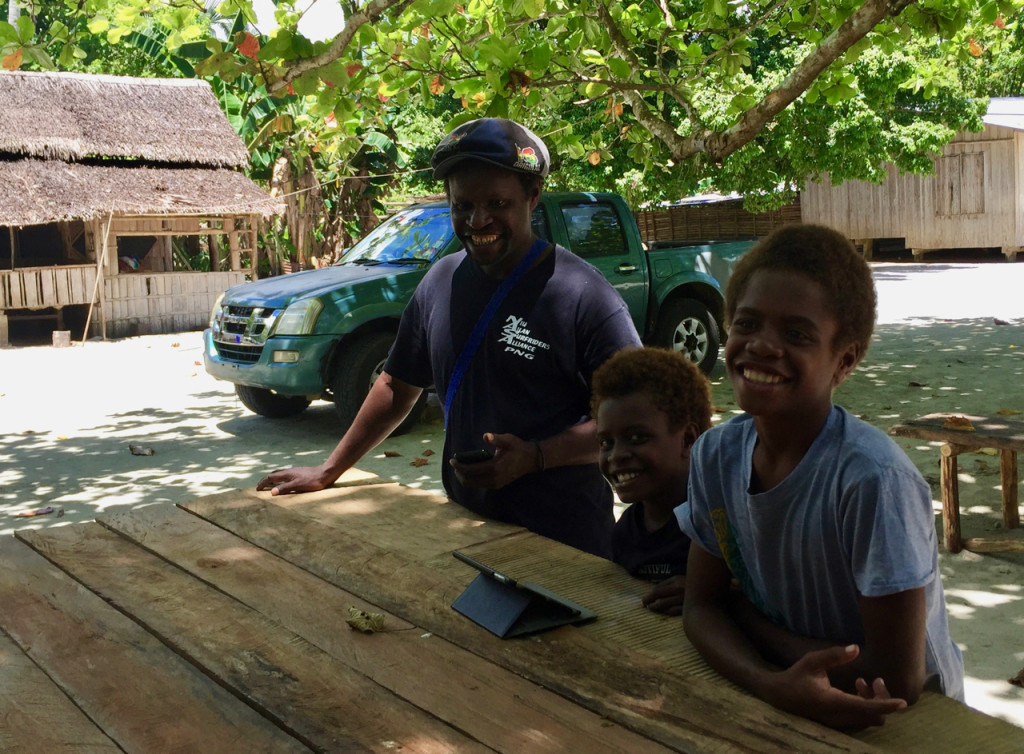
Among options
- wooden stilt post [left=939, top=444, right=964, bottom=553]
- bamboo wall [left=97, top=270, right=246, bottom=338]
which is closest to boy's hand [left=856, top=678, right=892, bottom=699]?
wooden stilt post [left=939, top=444, right=964, bottom=553]

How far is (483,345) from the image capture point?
2.95 meters

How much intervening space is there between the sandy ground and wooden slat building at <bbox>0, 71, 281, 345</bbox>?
2750 mm

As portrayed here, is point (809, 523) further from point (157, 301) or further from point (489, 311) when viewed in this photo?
point (157, 301)

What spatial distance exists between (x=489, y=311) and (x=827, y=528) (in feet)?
4.68

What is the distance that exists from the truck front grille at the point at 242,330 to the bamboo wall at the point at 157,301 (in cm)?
1061

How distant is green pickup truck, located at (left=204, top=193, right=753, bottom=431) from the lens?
9.06 meters

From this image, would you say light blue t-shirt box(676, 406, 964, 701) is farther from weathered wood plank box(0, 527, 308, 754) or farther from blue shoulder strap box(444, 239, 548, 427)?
blue shoulder strap box(444, 239, 548, 427)

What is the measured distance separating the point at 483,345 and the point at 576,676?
131 cm

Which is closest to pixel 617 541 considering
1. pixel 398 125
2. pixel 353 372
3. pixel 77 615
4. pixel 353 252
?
pixel 77 615

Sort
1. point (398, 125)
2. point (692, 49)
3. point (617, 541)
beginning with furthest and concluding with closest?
point (398, 125)
point (692, 49)
point (617, 541)

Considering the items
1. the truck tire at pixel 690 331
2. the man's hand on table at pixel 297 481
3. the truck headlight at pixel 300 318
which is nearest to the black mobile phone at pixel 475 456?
the man's hand on table at pixel 297 481

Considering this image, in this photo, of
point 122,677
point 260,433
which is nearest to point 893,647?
point 122,677

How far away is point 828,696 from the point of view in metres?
1.57

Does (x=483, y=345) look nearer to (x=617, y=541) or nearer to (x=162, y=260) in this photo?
(x=617, y=541)
